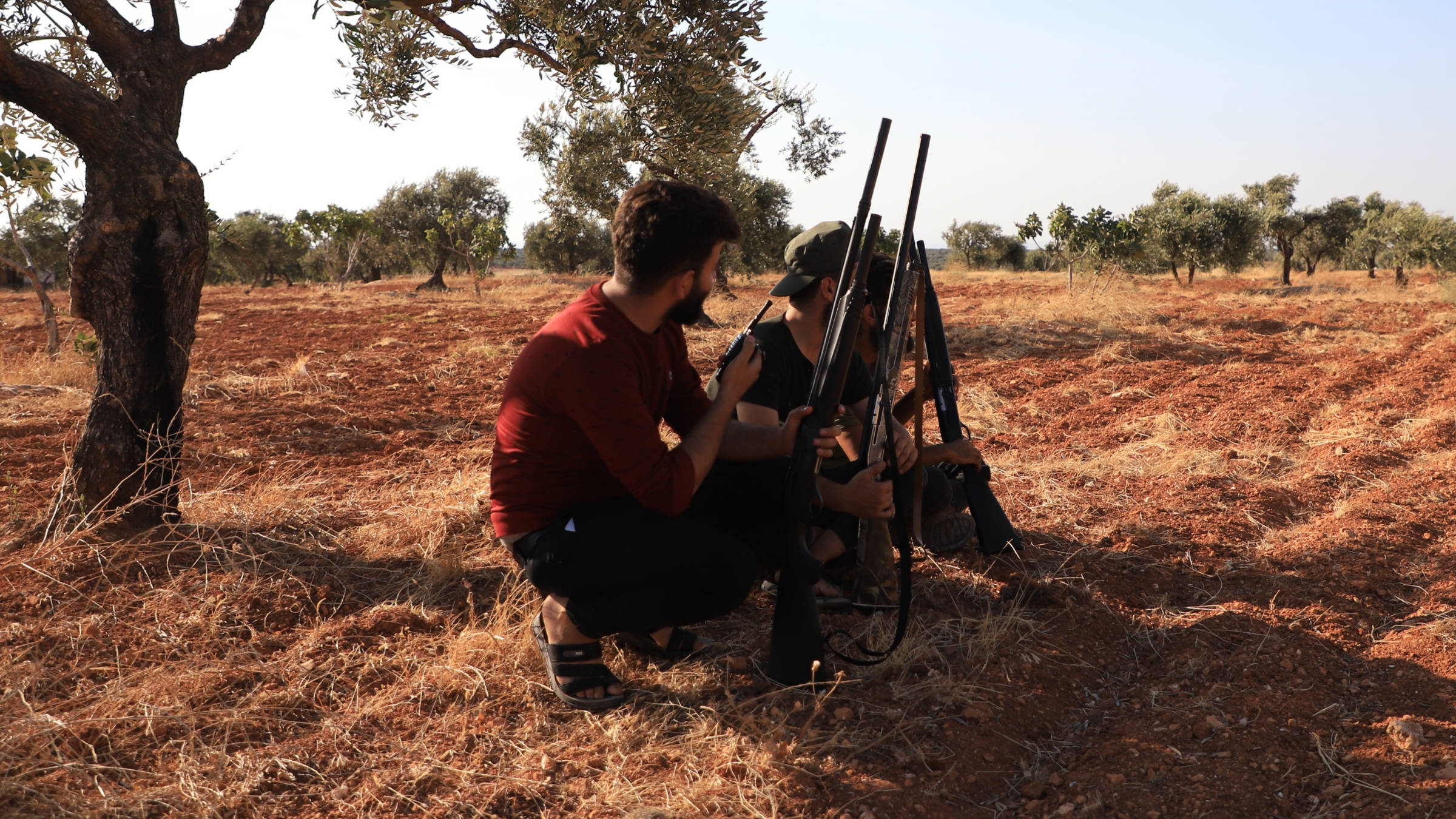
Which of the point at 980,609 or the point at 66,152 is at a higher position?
the point at 66,152

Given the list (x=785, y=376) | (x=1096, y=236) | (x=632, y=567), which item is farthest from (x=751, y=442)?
(x=1096, y=236)

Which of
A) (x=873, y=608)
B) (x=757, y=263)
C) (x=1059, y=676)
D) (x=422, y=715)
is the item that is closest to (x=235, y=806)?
(x=422, y=715)

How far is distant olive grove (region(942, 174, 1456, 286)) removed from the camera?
21.4 m

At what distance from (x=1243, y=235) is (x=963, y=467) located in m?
28.3

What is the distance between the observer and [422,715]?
9.34 feet

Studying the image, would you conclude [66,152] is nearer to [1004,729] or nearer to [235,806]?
[235,806]

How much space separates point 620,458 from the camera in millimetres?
2602

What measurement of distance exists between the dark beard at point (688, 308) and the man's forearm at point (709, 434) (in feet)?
0.90

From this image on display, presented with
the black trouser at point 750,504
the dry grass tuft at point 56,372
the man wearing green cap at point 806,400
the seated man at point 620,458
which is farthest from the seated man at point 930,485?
the dry grass tuft at point 56,372

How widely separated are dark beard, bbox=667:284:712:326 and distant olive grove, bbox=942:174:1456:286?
19.9 meters

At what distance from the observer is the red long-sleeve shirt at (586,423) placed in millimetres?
2605

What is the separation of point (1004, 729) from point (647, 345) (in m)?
1.62

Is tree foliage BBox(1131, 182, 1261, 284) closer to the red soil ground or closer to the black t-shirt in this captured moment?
the red soil ground

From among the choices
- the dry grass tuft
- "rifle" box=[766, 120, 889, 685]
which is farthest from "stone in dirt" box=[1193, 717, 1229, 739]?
the dry grass tuft
